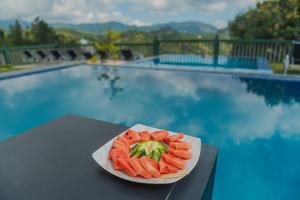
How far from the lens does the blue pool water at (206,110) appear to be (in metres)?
2.44

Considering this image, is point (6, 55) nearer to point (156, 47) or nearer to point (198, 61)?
point (156, 47)

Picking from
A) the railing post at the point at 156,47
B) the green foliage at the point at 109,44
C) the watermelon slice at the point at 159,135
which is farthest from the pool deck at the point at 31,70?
the watermelon slice at the point at 159,135

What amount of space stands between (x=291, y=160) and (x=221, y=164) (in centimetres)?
88

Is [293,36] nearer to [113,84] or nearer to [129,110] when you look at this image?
[113,84]

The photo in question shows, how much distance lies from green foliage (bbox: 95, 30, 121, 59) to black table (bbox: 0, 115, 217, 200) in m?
9.25

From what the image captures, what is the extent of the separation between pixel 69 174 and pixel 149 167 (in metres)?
0.35

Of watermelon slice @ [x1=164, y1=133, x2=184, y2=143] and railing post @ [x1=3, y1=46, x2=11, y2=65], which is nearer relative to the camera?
watermelon slice @ [x1=164, y1=133, x2=184, y2=143]

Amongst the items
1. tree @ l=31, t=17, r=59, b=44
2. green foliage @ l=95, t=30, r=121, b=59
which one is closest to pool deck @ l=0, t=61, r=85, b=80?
green foliage @ l=95, t=30, r=121, b=59

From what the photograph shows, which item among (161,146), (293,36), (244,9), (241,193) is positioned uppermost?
(244,9)

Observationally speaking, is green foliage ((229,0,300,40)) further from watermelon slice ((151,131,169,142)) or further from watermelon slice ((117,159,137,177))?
watermelon slice ((117,159,137,177))

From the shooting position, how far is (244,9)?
532 inches

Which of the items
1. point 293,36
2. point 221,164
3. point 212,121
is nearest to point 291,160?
point 221,164

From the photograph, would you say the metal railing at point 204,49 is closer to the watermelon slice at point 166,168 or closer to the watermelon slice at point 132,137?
the watermelon slice at point 132,137

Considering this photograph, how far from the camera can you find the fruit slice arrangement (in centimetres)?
87
